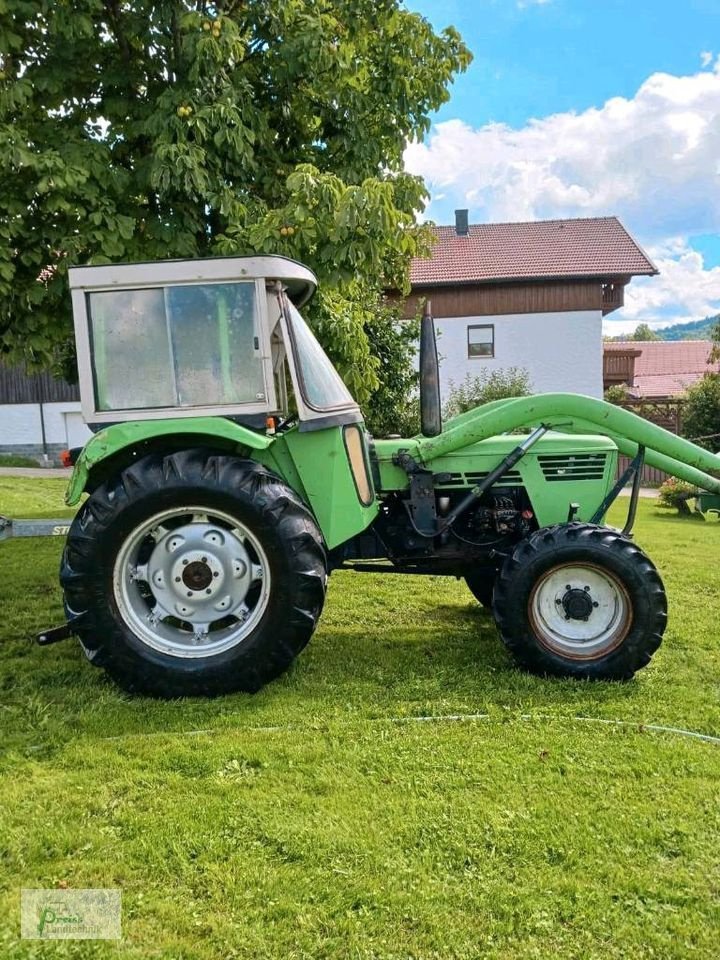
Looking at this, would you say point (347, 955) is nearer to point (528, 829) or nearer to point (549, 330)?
point (528, 829)

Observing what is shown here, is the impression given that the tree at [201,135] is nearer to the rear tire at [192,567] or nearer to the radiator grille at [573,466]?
the radiator grille at [573,466]

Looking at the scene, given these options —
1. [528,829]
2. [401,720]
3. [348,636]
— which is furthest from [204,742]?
[348,636]

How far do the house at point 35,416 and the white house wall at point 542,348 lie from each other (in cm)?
1195

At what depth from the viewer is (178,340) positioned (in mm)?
3910

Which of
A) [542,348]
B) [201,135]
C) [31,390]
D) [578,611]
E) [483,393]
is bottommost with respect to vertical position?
[578,611]

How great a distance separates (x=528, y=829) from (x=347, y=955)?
843mm

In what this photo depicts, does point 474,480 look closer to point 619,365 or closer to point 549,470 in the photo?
point 549,470

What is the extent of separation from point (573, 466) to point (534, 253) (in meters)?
21.9

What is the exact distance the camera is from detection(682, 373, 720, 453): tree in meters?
21.8

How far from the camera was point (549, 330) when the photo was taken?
23.6m

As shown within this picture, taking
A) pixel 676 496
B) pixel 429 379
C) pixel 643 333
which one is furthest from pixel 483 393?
pixel 643 333

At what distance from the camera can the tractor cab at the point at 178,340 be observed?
3844 millimetres

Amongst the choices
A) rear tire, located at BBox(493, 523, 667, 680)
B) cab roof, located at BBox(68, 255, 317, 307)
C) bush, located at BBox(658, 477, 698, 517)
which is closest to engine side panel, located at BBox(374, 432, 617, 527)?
rear tire, located at BBox(493, 523, 667, 680)

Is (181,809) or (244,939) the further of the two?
(181,809)
